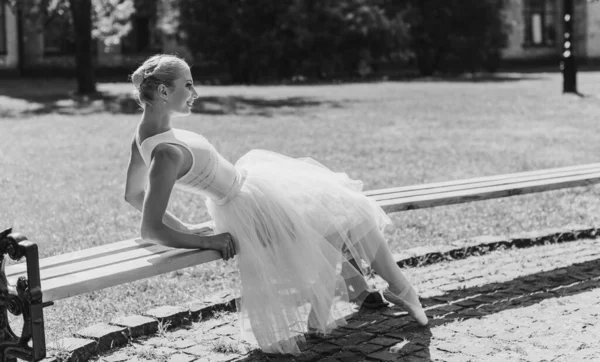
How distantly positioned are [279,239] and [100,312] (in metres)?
1.21

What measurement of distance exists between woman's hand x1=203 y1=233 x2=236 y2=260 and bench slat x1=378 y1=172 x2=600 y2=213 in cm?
121

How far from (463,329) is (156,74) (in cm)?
179

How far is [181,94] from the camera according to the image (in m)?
3.63

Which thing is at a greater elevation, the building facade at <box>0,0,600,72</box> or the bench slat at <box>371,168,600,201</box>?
the building facade at <box>0,0,600,72</box>

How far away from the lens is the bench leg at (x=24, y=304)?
317 centimetres

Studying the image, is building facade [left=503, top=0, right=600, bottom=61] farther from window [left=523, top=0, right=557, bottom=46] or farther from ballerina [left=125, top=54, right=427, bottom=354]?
ballerina [left=125, top=54, right=427, bottom=354]

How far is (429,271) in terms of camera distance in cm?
529

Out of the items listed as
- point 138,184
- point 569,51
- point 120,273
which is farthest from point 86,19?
point 120,273

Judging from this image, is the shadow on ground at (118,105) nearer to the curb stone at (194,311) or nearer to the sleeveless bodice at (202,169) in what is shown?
the curb stone at (194,311)

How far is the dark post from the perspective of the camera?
18016 millimetres

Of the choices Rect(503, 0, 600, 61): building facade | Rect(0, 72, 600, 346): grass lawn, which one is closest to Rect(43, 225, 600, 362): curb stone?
Rect(0, 72, 600, 346): grass lawn

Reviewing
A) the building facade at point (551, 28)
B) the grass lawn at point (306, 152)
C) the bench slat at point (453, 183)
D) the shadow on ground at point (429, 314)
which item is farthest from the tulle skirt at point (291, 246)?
the building facade at point (551, 28)

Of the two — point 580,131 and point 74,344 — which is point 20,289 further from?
point 580,131

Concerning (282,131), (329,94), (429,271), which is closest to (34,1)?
(329,94)
